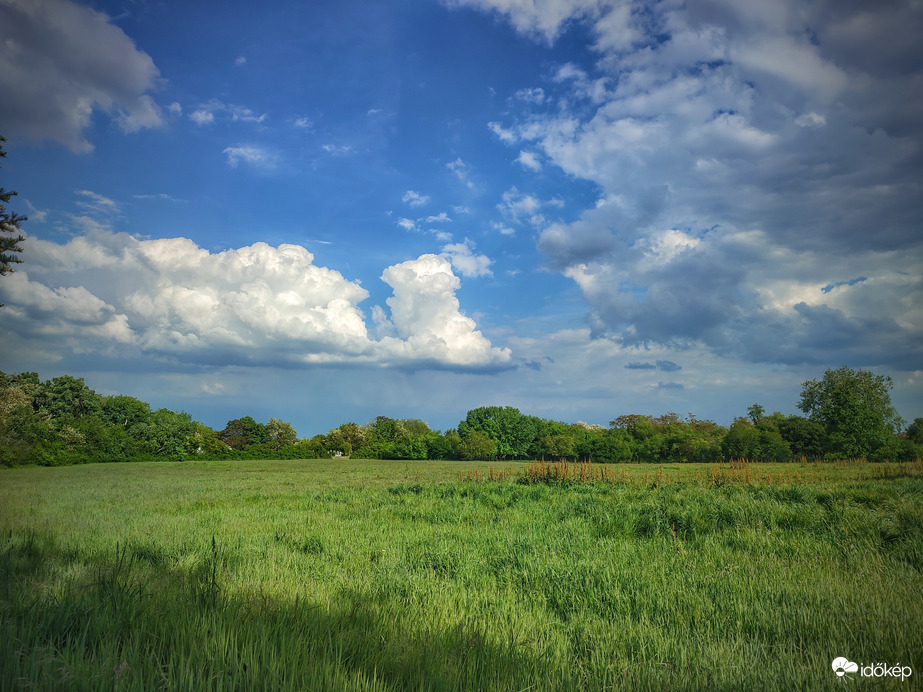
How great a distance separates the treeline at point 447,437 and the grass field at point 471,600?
41.6 m

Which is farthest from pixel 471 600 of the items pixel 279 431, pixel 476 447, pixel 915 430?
pixel 915 430

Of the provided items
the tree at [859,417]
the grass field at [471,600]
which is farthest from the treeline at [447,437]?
the grass field at [471,600]

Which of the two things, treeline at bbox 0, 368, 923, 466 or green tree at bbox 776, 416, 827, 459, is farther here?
green tree at bbox 776, 416, 827, 459

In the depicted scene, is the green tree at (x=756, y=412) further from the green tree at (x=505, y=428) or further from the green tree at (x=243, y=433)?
the green tree at (x=243, y=433)

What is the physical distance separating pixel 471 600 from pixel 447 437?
327 feet

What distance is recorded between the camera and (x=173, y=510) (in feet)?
51.1

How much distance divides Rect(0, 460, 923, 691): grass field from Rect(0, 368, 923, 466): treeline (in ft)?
136

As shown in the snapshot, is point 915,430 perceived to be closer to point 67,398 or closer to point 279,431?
point 279,431

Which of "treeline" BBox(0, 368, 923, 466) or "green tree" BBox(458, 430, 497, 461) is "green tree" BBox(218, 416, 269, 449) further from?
"green tree" BBox(458, 430, 497, 461)

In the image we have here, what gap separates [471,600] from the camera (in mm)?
6066

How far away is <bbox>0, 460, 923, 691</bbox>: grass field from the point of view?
3.26 m

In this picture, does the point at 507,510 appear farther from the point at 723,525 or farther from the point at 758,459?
the point at 758,459

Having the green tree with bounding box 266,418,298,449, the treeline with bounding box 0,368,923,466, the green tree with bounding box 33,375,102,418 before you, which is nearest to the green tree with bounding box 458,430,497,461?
the treeline with bounding box 0,368,923,466

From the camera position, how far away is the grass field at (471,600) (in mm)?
3264
